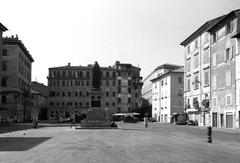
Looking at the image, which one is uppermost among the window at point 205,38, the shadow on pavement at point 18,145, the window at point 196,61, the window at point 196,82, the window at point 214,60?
the window at point 205,38

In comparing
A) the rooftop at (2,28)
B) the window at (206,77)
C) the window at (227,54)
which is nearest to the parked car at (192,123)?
the window at (206,77)

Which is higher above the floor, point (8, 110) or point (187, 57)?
point (187, 57)

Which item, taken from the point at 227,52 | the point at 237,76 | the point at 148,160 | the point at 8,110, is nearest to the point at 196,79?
the point at 227,52

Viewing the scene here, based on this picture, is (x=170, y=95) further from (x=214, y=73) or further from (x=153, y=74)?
(x=153, y=74)

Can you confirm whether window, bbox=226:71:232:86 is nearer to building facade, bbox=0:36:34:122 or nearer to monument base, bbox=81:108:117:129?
monument base, bbox=81:108:117:129

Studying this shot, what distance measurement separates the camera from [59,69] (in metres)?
120

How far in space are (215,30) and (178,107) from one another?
119 ft

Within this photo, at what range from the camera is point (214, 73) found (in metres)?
59.1

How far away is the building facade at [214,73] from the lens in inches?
2016

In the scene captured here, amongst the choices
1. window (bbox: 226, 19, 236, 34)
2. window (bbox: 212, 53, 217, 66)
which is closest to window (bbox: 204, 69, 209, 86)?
window (bbox: 212, 53, 217, 66)

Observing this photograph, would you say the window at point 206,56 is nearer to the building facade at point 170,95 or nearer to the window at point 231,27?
the window at point 231,27

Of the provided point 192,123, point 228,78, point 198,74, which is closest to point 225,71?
point 228,78

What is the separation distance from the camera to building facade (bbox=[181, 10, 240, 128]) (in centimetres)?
5122

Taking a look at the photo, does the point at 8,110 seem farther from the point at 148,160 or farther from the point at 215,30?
the point at 148,160
